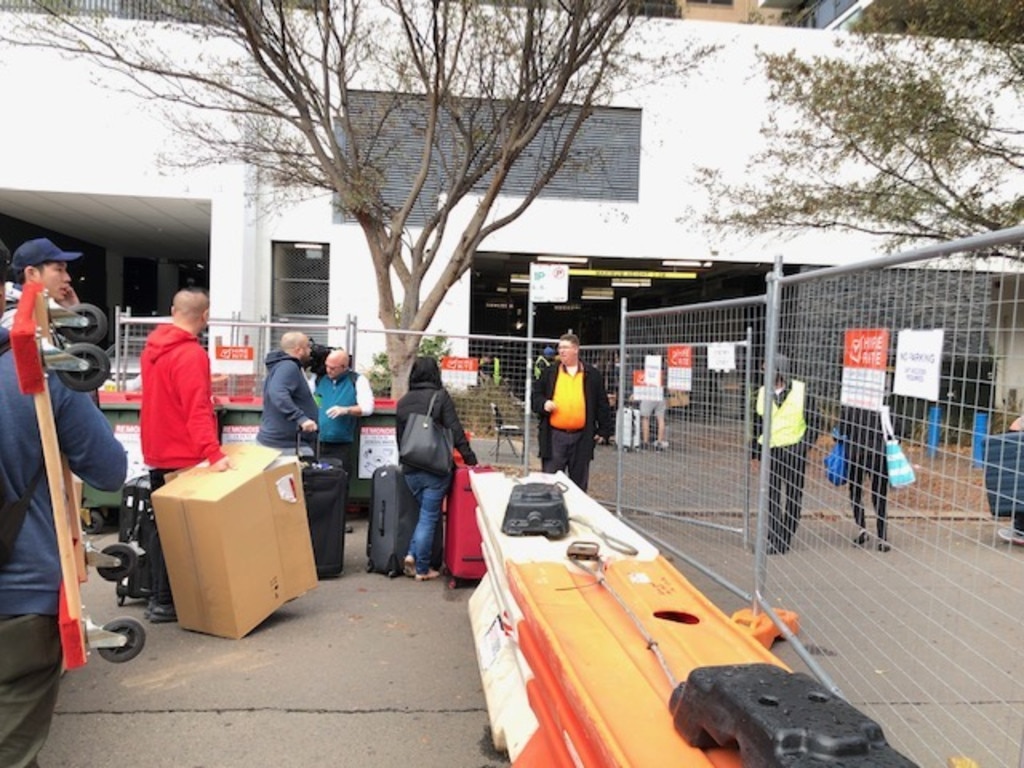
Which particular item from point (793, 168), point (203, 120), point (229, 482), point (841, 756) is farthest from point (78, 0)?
point (841, 756)

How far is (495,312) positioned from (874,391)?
60.5ft

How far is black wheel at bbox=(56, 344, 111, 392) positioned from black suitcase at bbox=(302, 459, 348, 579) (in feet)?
10.7

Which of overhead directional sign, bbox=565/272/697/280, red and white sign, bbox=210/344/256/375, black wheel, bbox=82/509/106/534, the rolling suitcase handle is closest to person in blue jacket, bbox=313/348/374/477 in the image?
the rolling suitcase handle

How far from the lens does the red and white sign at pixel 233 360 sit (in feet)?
25.1

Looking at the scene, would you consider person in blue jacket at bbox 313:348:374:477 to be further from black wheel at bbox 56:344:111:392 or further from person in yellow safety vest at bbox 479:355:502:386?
black wheel at bbox 56:344:111:392

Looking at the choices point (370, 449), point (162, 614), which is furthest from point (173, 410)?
point (370, 449)

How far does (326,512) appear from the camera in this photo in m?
5.40

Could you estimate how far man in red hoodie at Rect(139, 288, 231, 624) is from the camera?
4.45 metres

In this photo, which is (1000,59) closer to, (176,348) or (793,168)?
(793,168)

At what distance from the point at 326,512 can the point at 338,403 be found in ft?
5.21

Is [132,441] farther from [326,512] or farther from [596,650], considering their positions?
[596,650]

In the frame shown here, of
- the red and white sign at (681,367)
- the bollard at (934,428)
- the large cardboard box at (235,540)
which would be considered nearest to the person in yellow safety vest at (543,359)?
the red and white sign at (681,367)

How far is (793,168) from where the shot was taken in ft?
40.7

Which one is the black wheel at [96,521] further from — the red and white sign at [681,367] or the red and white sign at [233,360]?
the red and white sign at [681,367]
